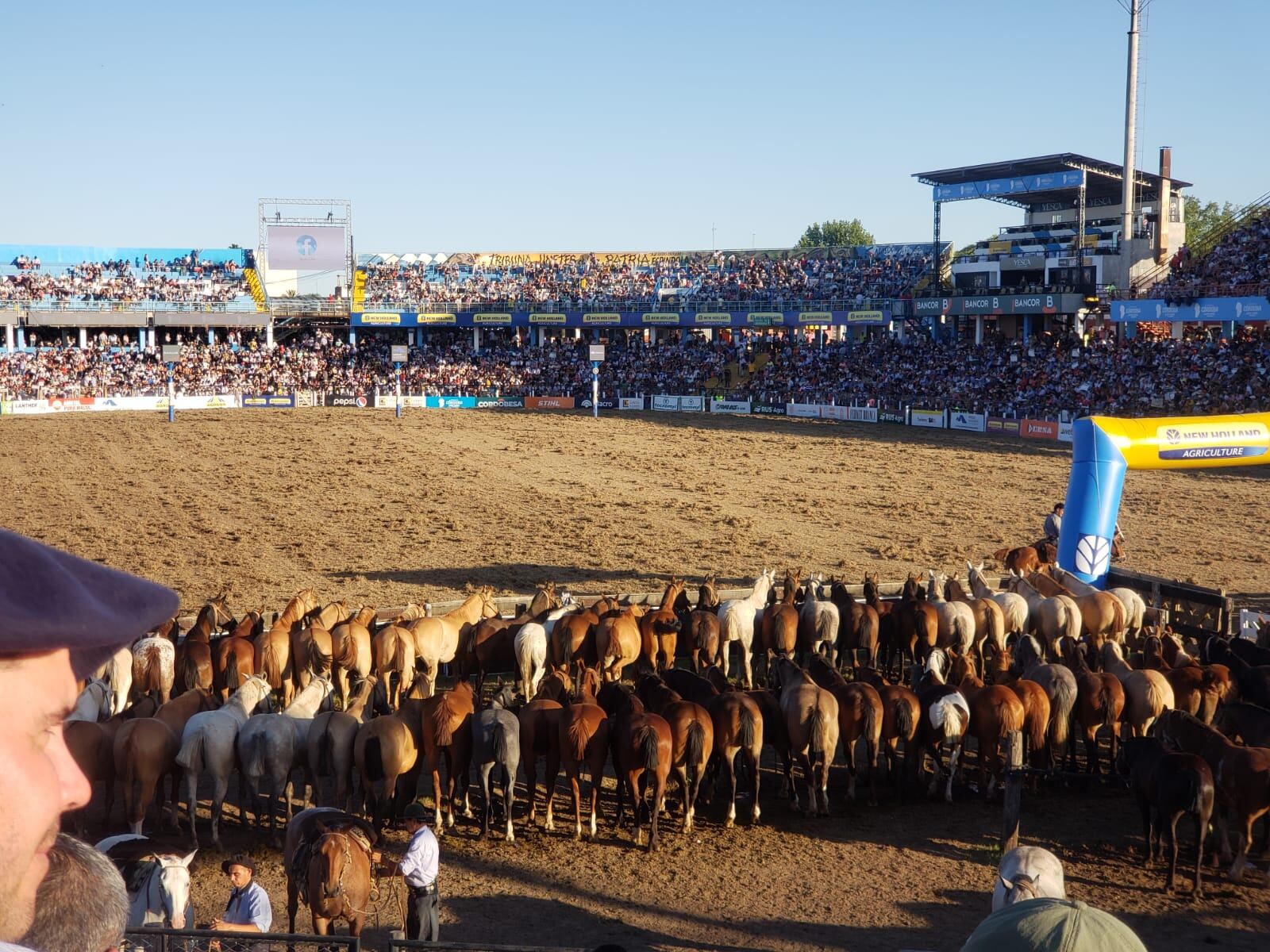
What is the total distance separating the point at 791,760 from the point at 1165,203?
145ft

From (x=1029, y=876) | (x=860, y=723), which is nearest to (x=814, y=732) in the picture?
(x=860, y=723)

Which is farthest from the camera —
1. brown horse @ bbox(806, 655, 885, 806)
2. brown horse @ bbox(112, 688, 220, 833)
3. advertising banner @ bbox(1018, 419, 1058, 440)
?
advertising banner @ bbox(1018, 419, 1058, 440)

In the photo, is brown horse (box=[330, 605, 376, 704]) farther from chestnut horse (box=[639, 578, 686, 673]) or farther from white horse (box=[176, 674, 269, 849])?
chestnut horse (box=[639, 578, 686, 673])

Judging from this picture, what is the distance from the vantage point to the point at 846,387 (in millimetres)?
45938

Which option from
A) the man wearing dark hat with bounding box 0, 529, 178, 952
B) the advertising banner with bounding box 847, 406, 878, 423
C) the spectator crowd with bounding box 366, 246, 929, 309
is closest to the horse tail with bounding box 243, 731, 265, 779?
the man wearing dark hat with bounding box 0, 529, 178, 952

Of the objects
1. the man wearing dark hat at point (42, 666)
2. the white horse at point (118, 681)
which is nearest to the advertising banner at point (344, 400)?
the white horse at point (118, 681)

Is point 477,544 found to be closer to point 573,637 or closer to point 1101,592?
point 573,637

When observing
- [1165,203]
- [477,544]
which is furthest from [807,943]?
[1165,203]

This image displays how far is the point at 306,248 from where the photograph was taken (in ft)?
217

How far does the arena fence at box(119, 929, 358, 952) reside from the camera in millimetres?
4944

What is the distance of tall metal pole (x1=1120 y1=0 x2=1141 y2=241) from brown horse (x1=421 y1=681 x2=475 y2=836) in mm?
39547

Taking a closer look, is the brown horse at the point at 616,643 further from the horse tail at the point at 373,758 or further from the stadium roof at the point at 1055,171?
the stadium roof at the point at 1055,171

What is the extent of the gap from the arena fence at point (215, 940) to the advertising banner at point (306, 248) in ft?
209

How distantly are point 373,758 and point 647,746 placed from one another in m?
2.28
